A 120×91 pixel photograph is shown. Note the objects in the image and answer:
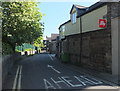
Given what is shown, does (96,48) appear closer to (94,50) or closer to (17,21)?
(94,50)

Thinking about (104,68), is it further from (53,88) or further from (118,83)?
(53,88)

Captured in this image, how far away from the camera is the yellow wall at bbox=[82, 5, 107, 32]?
9841 mm

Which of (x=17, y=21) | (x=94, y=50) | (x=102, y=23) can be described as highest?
(x=17, y=21)

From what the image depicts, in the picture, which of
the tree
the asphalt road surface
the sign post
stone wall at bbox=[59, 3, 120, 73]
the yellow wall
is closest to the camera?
the asphalt road surface

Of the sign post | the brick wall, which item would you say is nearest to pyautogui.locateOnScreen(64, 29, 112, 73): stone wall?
the brick wall

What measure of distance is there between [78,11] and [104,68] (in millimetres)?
8714

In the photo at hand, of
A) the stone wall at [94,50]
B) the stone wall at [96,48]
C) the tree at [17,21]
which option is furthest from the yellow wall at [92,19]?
the tree at [17,21]

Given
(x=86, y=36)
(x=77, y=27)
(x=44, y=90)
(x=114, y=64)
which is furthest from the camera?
(x=77, y=27)

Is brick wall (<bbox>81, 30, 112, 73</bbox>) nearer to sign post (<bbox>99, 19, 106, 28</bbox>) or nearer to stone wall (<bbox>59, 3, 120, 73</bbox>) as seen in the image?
stone wall (<bbox>59, 3, 120, 73</bbox>)

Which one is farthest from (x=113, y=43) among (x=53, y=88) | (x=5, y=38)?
(x=5, y=38)

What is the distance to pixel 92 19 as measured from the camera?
1126cm

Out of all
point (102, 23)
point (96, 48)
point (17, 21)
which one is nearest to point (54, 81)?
point (96, 48)

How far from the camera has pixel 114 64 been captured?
27.7 feet

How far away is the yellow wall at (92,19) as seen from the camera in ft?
32.3
